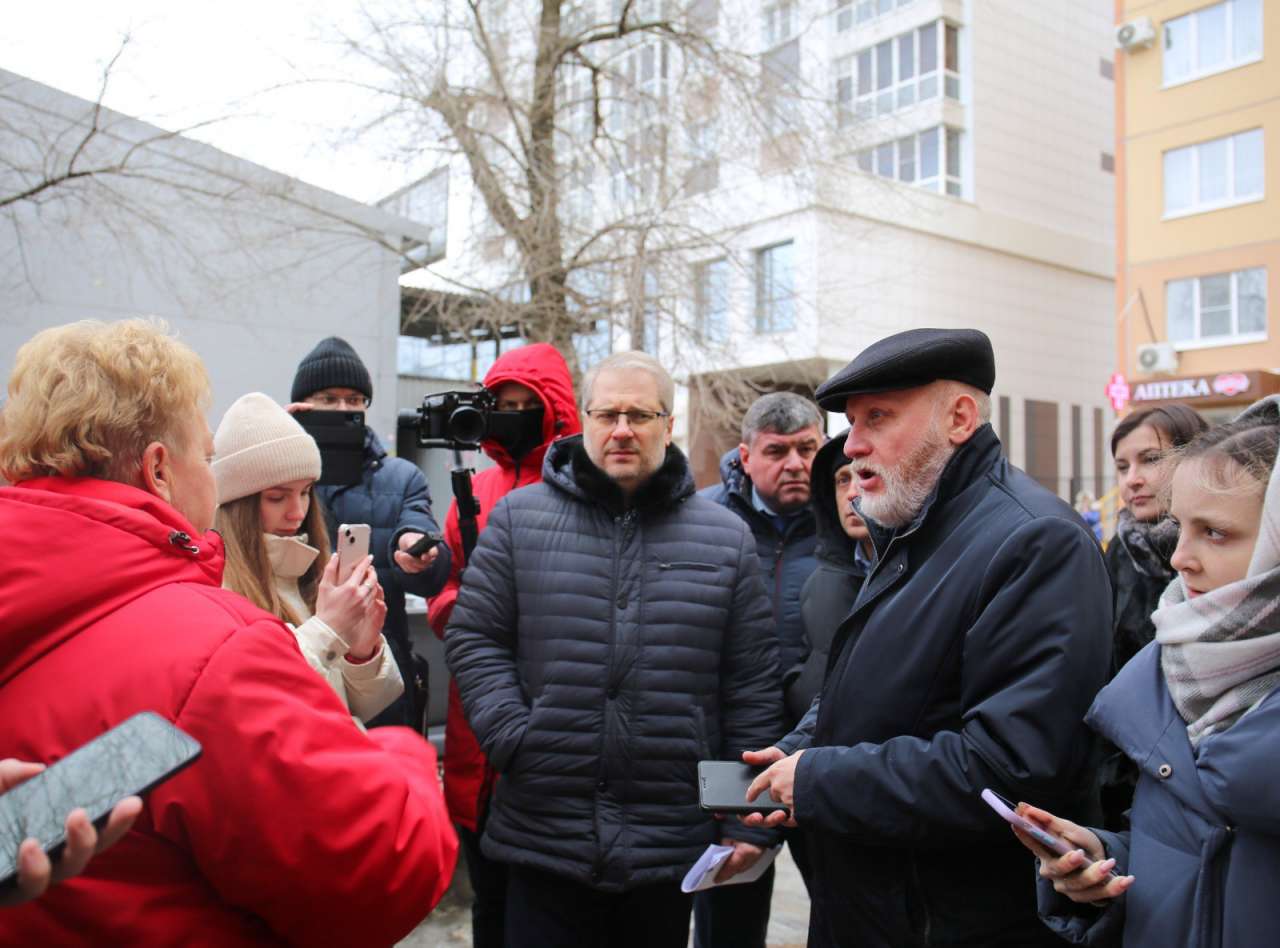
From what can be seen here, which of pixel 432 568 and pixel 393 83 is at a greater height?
pixel 393 83

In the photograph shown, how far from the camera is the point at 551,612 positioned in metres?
2.58

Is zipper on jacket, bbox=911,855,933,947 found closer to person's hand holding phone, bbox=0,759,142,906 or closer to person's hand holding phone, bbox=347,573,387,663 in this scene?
person's hand holding phone, bbox=347,573,387,663

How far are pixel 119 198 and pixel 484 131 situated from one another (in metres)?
2.97

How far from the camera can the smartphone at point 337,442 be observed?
3145 millimetres

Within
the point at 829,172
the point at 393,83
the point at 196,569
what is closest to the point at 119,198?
the point at 393,83

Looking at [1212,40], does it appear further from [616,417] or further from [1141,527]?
[616,417]

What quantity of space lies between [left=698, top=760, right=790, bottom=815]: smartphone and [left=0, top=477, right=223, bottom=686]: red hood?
1.16 m

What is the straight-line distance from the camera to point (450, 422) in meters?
3.04

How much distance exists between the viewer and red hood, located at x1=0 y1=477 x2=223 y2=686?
4.07ft

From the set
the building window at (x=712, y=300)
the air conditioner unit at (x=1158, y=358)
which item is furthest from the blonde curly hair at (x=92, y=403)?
the air conditioner unit at (x=1158, y=358)

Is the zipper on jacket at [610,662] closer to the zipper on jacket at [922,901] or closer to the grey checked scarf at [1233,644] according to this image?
the zipper on jacket at [922,901]

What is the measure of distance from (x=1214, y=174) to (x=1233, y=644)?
851 inches

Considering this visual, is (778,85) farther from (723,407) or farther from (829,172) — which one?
(723,407)

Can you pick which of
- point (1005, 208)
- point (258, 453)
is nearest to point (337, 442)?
point (258, 453)
